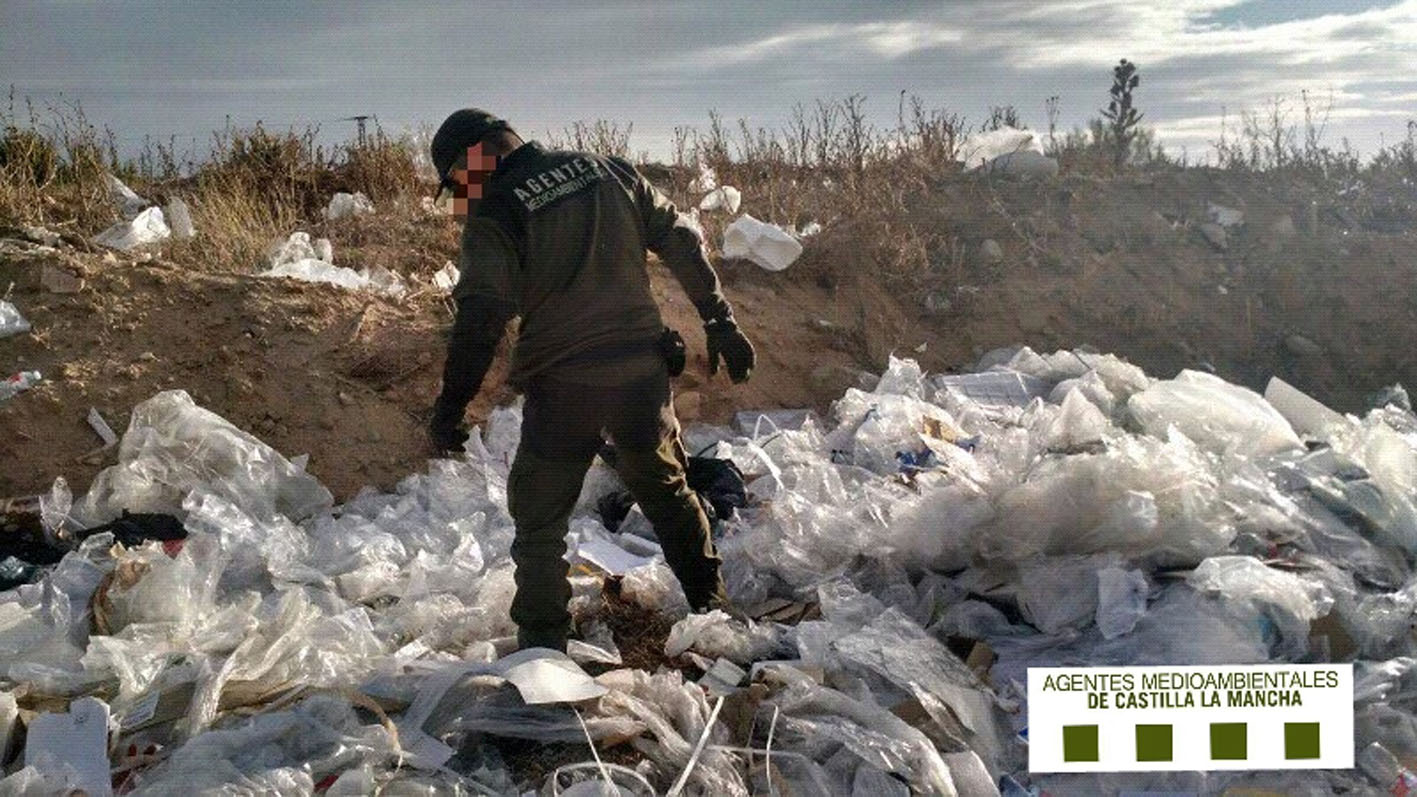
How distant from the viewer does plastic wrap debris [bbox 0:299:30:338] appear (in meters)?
4.98

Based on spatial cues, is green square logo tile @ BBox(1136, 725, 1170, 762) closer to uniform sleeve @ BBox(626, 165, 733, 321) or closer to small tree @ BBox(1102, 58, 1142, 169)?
uniform sleeve @ BBox(626, 165, 733, 321)

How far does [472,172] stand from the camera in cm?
312

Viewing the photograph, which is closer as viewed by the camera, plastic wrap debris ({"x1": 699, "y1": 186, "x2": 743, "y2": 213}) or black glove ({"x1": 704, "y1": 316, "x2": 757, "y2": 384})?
black glove ({"x1": 704, "y1": 316, "x2": 757, "y2": 384})

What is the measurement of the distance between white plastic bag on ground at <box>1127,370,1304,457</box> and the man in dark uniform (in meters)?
2.14

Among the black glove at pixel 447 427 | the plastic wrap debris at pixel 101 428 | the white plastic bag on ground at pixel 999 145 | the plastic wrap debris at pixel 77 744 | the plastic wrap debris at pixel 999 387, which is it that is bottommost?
the plastic wrap debris at pixel 77 744

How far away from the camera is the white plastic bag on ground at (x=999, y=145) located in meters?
8.21

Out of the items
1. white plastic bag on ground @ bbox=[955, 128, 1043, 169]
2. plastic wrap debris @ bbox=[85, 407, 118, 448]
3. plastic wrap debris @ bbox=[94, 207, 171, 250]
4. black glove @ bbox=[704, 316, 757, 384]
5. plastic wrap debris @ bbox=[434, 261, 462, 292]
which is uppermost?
white plastic bag on ground @ bbox=[955, 128, 1043, 169]

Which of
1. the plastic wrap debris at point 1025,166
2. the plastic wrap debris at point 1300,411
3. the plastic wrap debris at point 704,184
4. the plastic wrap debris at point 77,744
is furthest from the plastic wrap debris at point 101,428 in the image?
the plastic wrap debris at point 1025,166

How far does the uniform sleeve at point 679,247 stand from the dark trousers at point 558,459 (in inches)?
11.3

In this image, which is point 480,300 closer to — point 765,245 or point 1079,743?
point 1079,743

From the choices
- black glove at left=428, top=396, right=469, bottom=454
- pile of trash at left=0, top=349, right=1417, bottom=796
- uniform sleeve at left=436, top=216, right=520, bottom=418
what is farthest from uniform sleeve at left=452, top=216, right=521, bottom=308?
pile of trash at left=0, top=349, right=1417, bottom=796

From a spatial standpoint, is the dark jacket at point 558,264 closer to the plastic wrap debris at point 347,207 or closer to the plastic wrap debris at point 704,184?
the plastic wrap debris at point 704,184

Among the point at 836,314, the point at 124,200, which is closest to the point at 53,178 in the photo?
the point at 124,200

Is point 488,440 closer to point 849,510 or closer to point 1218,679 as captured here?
point 849,510
